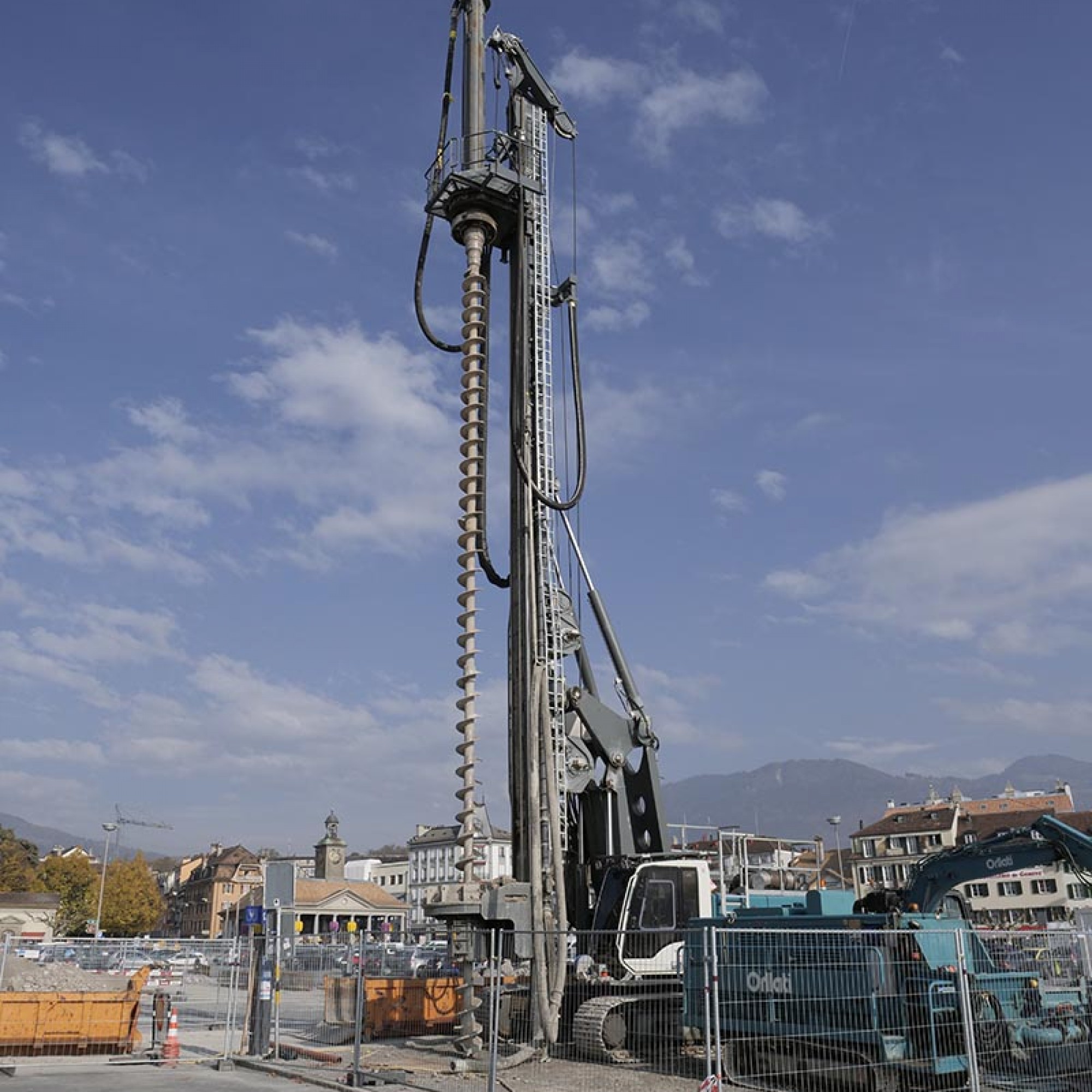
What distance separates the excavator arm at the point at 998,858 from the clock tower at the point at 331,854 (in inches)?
4302

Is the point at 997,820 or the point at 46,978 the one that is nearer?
the point at 46,978

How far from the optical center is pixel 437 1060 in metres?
17.4

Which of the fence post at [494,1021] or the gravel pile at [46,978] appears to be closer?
the fence post at [494,1021]

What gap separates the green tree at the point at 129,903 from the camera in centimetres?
9138

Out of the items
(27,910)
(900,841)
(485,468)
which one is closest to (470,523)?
(485,468)

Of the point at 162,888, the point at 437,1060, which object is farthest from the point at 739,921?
the point at 162,888

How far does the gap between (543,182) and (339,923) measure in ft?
302

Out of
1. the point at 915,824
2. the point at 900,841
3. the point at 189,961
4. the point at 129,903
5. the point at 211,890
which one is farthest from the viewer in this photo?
the point at 211,890

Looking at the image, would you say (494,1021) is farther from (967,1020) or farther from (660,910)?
(660,910)

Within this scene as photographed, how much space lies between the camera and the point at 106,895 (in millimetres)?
91500

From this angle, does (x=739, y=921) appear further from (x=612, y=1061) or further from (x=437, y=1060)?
(x=437, y=1060)

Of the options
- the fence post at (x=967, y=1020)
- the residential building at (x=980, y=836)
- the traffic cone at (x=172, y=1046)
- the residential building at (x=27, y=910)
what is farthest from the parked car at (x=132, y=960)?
the residential building at (x=27, y=910)

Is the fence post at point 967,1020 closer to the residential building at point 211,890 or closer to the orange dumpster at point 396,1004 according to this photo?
the orange dumpster at point 396,1004

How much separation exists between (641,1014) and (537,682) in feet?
19.3
